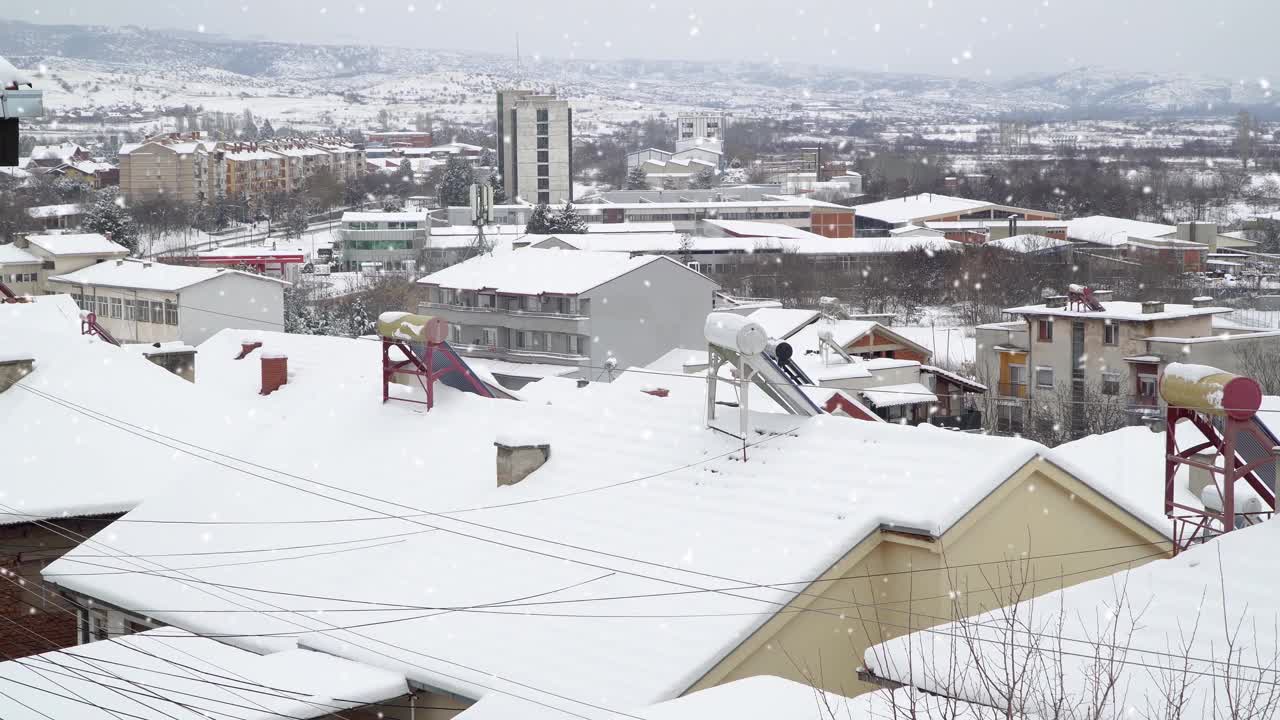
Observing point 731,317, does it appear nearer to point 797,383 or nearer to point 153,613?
point 797,383

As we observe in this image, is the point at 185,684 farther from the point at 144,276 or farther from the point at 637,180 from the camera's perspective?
the point at 637,180

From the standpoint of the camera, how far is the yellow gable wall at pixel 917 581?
18.9ft

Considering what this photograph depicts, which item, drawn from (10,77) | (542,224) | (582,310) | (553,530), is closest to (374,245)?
(542,224)

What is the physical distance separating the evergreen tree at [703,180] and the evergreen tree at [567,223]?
28.8 meters

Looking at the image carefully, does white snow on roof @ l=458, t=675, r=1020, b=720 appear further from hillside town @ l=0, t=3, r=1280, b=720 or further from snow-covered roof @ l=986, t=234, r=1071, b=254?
snow-covered roof @ l=986, t=234, r=1071, b=254

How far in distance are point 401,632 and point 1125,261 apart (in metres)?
46.1

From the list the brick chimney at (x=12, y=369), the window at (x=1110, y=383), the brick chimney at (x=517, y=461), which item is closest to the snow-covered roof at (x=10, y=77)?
the brick chimney at (x=517, y=461)

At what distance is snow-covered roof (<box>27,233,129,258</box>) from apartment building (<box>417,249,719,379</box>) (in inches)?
466

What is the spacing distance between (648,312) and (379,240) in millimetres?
25837

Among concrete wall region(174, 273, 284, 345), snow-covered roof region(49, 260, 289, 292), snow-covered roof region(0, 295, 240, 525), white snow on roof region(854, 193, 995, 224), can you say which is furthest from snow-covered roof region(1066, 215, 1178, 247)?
snow-covered roof region(0, 295, 240, 525)

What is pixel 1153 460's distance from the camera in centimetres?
1172

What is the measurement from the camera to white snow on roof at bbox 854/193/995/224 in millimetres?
67062

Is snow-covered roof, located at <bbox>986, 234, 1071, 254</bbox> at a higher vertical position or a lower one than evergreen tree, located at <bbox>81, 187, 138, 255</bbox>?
lower

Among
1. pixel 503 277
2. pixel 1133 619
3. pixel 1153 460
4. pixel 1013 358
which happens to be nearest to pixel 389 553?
pixel 1133 619
